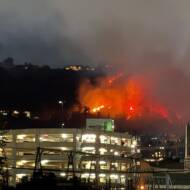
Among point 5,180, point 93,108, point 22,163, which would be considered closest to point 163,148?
point 93,108

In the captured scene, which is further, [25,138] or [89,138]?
[25,138]

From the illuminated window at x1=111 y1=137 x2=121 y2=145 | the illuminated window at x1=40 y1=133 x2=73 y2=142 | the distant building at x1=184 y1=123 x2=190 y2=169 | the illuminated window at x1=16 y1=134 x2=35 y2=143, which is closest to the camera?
the illuminated window at x1=40 y1=133 x2=73 y2=142

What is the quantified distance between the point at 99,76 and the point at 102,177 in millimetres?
65786

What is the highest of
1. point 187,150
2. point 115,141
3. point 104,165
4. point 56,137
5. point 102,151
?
point 56,137

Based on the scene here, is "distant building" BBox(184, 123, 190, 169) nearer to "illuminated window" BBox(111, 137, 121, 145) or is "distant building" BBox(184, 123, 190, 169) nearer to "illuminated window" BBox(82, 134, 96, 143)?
"illuminated window" BBox(111, 137, 121, 145)

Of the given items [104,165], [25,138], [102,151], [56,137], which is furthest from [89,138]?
[104,165]

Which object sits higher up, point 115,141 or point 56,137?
point 56,137

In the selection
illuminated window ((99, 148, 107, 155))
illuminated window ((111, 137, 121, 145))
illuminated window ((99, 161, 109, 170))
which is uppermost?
illuminated window ((111, 137, 121, 145))

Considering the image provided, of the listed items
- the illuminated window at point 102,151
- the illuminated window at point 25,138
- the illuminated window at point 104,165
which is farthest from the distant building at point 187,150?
the illuminated window at point 25,138

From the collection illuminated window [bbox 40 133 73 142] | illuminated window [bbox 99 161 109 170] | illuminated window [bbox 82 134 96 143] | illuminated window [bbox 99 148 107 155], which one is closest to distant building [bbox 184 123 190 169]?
illuminated window [bbox 99 148 107 155]

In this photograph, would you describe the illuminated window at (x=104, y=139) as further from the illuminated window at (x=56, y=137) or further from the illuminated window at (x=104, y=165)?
the illuminated window at (x=104, y=165)

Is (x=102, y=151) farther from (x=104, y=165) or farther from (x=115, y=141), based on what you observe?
(x=104, y=165)

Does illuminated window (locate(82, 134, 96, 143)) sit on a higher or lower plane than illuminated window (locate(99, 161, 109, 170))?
higher

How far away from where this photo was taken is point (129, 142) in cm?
6719
